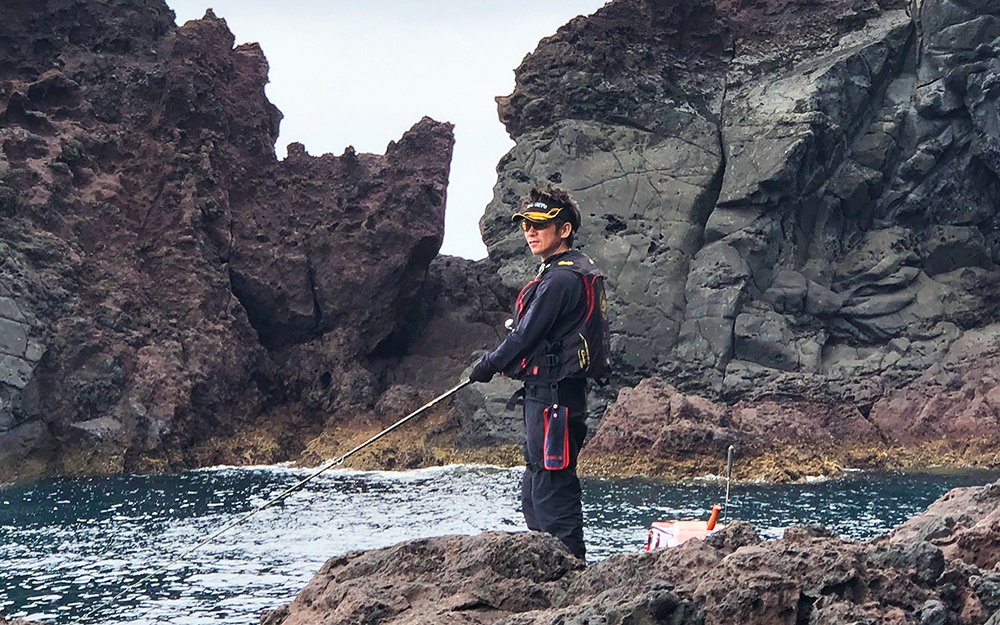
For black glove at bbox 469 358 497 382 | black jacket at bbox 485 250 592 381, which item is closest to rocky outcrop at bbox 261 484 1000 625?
black glove at bbox 469 358 497 382

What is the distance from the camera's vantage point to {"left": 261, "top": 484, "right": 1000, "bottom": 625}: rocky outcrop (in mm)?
3639

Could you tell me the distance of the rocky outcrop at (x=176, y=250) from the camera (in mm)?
28688

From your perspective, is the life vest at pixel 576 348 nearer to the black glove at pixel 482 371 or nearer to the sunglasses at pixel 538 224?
the black glove at pixel 482 371

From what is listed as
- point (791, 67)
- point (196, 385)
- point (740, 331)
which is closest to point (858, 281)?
point (740, 331)

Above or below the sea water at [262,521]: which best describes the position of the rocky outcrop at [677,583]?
above

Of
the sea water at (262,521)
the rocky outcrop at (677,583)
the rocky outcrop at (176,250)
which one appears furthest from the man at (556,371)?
the rocky outcrop at (176,250)

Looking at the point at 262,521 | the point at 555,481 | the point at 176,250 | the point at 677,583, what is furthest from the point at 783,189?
the point at 677,583

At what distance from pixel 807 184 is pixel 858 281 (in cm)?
346

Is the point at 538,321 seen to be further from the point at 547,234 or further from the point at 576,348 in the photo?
the point at 547,234

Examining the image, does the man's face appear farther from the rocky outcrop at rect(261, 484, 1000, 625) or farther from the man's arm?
the rocky outcrop at rect(261, 484, 1000, 625)

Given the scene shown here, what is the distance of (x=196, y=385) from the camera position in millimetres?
31156

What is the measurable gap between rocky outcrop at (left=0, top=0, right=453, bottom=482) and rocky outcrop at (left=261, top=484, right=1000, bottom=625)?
25.0 meters

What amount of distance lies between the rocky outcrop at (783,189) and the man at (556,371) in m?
23.2

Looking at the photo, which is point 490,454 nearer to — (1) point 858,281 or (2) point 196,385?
(2) point 196,385
